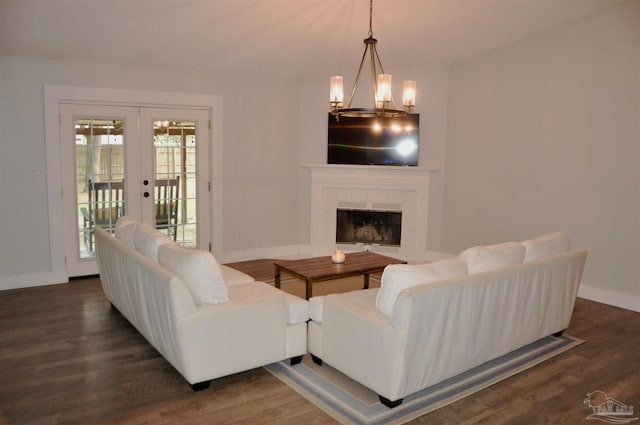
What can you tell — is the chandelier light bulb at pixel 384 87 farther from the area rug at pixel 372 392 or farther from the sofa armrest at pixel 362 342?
the area rug at pixel 372 392

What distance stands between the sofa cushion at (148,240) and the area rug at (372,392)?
118 centimetres

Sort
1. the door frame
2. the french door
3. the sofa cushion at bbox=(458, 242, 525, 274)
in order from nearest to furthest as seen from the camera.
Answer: the sofa cushion at bbox=(458, 242, 525, 274), the door frame, the french door

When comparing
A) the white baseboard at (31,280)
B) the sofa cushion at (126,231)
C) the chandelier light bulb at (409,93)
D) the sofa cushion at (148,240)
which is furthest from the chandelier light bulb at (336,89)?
the white baseboard at (31,280)

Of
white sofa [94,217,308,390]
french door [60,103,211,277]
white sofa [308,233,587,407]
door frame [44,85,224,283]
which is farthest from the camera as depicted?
french door [60,103,211,277]

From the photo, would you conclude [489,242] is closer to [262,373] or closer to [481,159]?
[481,159]

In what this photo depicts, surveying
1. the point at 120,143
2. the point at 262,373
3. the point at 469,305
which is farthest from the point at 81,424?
the point at 120,143

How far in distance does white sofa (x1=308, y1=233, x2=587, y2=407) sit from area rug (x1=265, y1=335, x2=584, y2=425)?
9 centimetres

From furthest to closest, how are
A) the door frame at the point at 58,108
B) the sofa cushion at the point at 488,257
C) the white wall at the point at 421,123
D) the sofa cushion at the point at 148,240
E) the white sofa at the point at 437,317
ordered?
the white wall at the point at 421,123 < the door frame at the point at 58,108 < the sofa cushion at the point at 148,240 < the sofa cushion at the point at 488,257 < the white sofa at the point at 437,317

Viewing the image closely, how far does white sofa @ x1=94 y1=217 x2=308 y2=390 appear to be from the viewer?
321 cm

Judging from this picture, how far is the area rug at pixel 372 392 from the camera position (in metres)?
3.08

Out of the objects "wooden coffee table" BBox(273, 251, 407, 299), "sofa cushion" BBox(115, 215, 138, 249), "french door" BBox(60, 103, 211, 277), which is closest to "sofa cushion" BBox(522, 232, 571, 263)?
"wooden coffee table" BBox(273, 251, 407, 299)

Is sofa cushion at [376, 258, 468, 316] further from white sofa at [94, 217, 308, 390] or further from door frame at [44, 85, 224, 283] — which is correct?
door frame at [44, 85, 224, 283]

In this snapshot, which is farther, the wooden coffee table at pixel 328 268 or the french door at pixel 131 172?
the french door at pixel 131 172

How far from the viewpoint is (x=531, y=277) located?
377 centimetres
